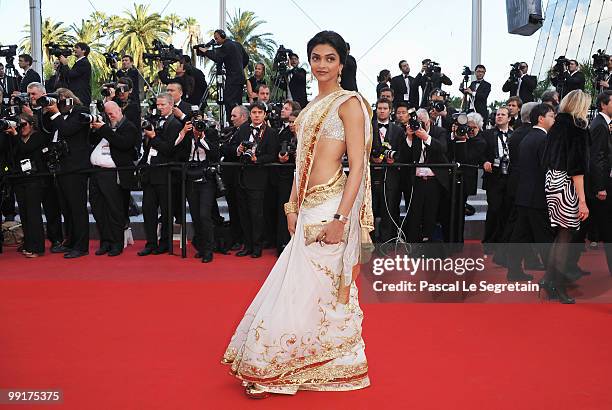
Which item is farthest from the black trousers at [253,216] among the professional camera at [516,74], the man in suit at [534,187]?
the professional camera at [516,74]

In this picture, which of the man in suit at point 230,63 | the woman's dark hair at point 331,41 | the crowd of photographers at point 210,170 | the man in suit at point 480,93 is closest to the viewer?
the woman's dark hair at point 331,41

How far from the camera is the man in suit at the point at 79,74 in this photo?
10125 mm

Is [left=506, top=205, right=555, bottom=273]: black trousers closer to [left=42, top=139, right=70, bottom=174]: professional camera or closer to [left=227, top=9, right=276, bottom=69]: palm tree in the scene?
[left=42, top=139, right=70, bottom=174]: professional camera

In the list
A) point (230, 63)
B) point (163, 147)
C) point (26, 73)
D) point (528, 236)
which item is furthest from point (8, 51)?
point (528, 236)

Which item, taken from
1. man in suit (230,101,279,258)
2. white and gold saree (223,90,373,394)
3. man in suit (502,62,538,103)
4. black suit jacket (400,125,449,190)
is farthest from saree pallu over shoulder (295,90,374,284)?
man in suit (502,62,538,103)

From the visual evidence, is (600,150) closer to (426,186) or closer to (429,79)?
(426,186)

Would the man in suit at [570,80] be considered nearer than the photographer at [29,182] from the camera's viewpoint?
No

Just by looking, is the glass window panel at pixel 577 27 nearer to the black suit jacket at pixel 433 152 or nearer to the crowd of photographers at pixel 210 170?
the crowd of photographers at pixel 210 170

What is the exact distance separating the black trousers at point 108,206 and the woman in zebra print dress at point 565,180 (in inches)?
158

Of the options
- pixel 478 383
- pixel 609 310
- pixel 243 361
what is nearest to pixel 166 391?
pixel 243 361

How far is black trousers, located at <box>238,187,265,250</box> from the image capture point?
7430 mm

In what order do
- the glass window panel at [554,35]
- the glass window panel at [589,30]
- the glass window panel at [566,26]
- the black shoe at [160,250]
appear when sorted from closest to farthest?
the black shoe at [160,250]
the glass window panel at [589,30]
the glass window panel at [566,26]
the glass window panel at [554,35]

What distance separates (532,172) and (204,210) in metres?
2.95

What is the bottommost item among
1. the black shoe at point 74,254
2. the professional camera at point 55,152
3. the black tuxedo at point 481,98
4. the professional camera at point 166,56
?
the black shoe at point 74,254
